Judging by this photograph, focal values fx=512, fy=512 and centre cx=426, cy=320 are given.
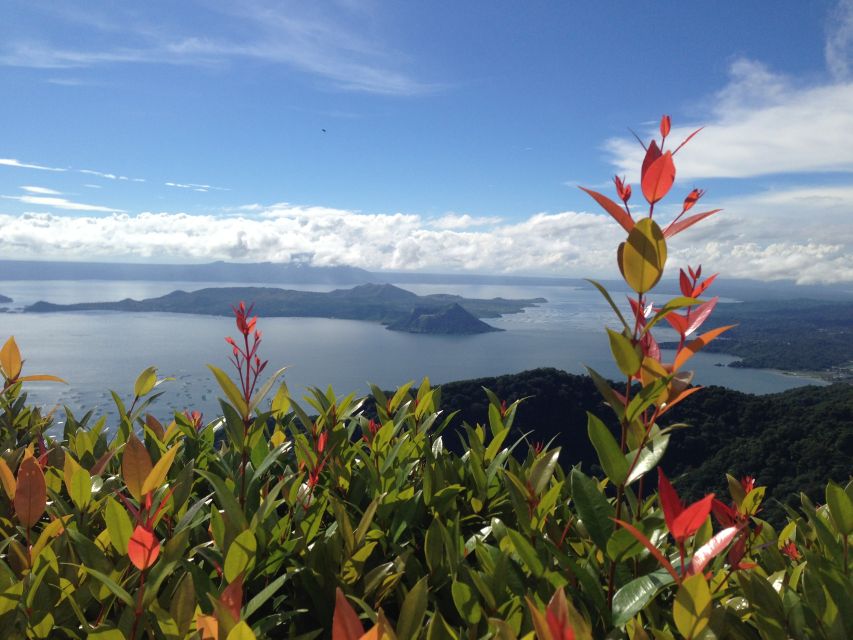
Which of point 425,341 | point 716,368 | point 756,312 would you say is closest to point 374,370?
point 425,341

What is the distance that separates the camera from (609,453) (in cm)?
84

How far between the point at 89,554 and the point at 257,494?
42 cm

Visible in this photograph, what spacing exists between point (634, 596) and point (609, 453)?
0.78ft

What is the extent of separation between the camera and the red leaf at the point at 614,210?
0.87m

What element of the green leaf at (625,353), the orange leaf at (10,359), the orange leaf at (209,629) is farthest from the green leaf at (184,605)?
the orange leaf at (10,359)

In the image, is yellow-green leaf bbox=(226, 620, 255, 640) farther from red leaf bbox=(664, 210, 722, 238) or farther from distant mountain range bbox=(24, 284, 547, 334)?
distant mountain range bbox=(24, 284, 547, 334)

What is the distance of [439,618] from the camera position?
2.64 feet

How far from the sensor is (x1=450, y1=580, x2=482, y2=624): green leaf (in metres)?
0.94

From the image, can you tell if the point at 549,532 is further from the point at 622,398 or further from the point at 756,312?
the point at 756,312

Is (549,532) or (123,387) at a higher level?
(549,532)

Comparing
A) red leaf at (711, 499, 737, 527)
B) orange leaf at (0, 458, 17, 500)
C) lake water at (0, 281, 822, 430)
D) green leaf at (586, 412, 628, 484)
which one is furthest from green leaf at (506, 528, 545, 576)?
lake water at (0, 281, 822, 430)

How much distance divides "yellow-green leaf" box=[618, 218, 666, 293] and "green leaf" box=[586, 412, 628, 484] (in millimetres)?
236

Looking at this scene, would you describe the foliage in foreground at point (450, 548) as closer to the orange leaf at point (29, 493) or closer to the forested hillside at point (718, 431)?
the orange leaf at point (29, 493)

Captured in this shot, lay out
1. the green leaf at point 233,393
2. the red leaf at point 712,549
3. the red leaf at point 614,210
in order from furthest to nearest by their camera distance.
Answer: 1. the green leaf at point 233,393
2. the red leaf at point 614,210
3. the red leaf at point 712,549
